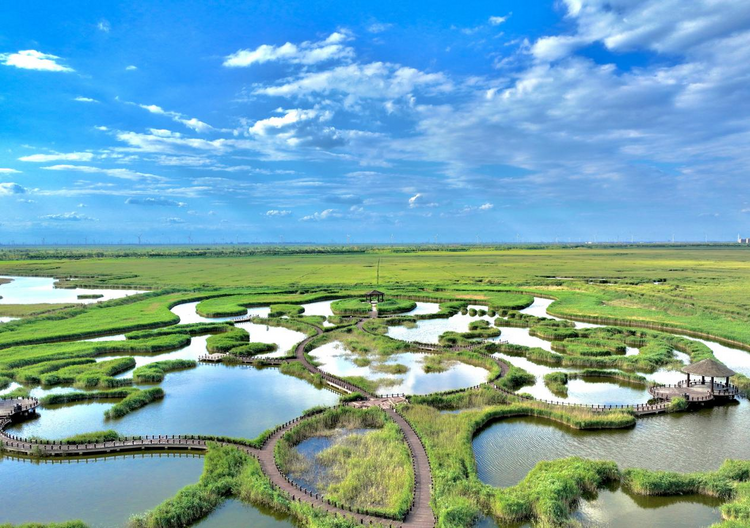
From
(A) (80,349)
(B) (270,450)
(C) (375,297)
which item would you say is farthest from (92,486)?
(C) (375,297)

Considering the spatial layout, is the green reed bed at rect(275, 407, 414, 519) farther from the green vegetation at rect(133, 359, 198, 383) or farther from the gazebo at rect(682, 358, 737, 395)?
the gazebo at rect(682, 358, 737, 395)

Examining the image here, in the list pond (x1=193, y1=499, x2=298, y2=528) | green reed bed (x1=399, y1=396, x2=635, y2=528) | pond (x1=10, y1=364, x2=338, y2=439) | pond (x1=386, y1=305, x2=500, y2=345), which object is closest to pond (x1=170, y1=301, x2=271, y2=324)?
pond (x1=386, y1=305, x2=500, y2=345)

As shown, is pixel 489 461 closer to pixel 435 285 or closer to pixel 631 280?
pixel 435 285

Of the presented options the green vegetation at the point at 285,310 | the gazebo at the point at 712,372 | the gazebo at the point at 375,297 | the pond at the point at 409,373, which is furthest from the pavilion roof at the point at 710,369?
the green vegetation at the point at 285,310

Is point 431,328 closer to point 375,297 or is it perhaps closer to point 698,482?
point 375,297

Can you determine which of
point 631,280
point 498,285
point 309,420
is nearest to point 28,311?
point 309,420

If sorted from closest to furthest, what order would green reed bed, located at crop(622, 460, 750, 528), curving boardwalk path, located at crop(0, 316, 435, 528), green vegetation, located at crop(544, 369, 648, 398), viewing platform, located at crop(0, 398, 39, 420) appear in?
curving boardwalk path, located at crop(0, 316, 435, 528) < green reed bed, located at crop(622, 460, 750, 528) < viewing platform, located at crop(0, 398, 39, 420) < green vegetation, located at crop(544, 369, 648, 398)
